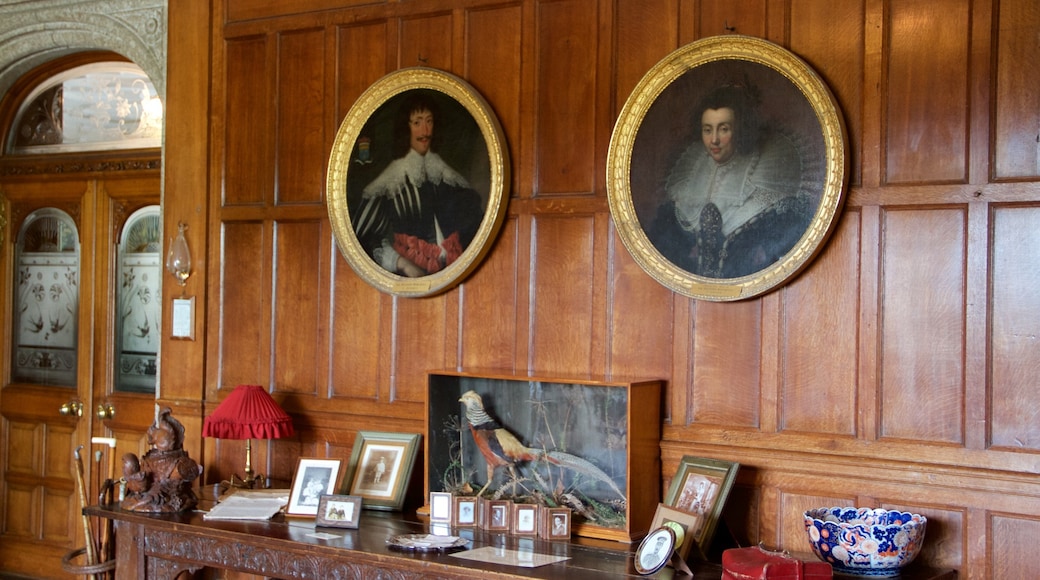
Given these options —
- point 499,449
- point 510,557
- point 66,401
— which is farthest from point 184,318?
point 510,557

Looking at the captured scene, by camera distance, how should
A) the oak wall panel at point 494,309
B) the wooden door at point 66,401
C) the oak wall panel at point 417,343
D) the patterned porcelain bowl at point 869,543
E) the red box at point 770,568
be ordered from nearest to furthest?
the red box at point 770,568, the patterned porcelain bowl at point 869,543, the oak wall panel at point 494,309, the oak wall panel at point 417,343, the wooden door at point 66,401

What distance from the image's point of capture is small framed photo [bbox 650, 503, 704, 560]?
423cm

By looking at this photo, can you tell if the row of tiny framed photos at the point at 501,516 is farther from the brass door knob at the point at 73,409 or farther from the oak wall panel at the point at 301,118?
the brass door knob at the point at 73,409

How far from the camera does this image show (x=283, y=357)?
5973mm

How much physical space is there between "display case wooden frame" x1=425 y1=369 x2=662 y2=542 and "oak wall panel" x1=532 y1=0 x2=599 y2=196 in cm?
91

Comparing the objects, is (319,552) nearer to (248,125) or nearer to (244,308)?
(244,308)

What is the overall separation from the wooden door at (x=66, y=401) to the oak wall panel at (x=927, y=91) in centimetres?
455

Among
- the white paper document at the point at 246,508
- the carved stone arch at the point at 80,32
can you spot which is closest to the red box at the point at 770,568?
the white paper document at the point at 246,508

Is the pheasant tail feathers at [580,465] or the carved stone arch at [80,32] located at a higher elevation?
the carved stone arch at [80,32]

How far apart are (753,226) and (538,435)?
4.23 ft

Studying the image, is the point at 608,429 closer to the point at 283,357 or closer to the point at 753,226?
the point at 753,226

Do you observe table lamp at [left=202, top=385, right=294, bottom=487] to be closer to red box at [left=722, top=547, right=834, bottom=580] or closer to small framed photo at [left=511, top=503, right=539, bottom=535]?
small framed photo at [left=511, top=503, right=539, bottom=535]

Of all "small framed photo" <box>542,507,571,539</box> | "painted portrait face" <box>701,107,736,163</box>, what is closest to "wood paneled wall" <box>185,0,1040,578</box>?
"painted portrait face" <box>701,107,736,163</box>

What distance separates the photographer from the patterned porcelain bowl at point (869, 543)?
408cm
